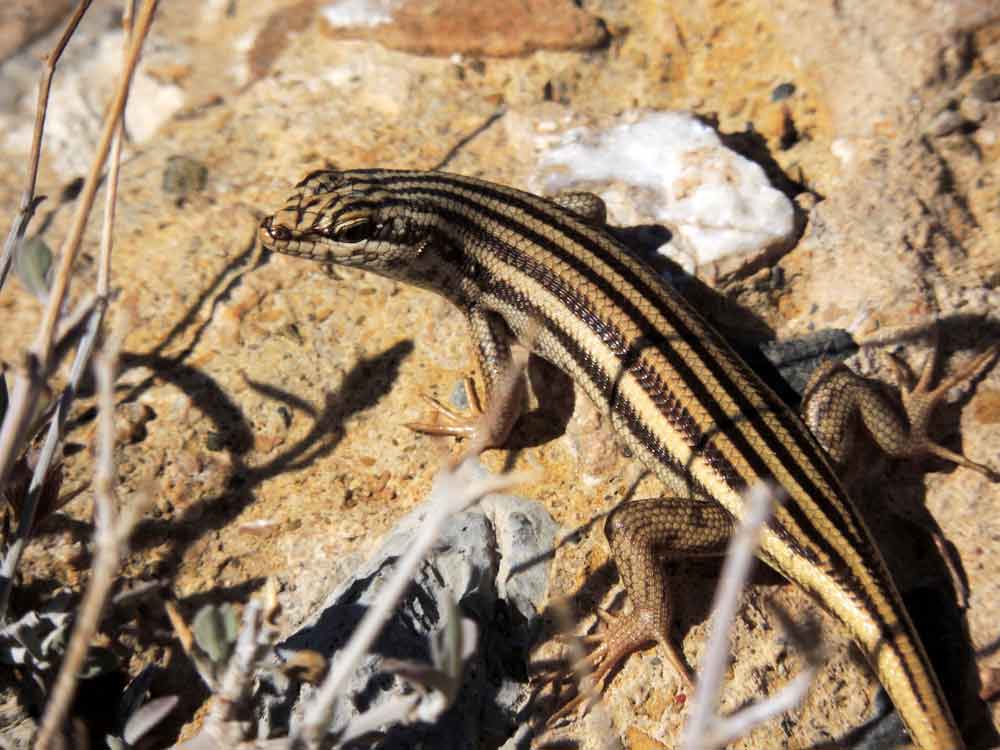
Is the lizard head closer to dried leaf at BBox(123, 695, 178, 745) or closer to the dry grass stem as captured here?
dried leaf at BBox(123, 695, 178, 745)

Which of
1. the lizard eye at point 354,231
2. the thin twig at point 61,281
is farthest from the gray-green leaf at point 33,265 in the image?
the lizard eye at point 354,231

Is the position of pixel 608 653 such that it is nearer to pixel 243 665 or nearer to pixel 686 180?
pixel 243 665

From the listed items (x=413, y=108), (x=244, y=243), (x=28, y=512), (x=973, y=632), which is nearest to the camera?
(x=28, y=512)

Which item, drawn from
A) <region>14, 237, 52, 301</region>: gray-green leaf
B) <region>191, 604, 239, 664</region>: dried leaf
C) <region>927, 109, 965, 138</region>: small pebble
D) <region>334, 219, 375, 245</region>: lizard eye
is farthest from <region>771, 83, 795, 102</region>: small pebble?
<region>191, 604, 239, 664</region>: dried leaf

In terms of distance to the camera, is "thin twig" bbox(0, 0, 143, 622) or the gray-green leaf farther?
"thin twig" bbox(0, 0, 143, 622)

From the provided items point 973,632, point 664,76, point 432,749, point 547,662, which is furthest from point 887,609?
point 664,76

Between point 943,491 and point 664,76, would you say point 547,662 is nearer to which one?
point 943,491

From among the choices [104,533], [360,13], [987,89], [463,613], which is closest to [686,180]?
[987,89]
